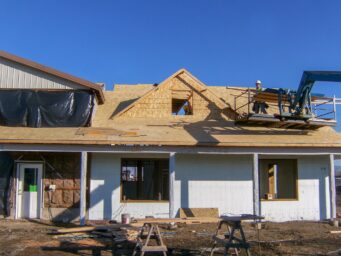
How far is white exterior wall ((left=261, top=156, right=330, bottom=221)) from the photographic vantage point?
1906 centimetres

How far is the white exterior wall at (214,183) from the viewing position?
61.3ft

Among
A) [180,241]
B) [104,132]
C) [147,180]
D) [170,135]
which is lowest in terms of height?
[180,241]

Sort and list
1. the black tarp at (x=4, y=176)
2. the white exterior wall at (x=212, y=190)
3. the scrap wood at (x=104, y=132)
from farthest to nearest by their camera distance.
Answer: the white exterior wall at (x=212, y=190) < the black tarp at (x=4, y=176) < the scrap wood at (x=104, y=132)

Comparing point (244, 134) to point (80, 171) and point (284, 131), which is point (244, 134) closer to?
point (284, 131)

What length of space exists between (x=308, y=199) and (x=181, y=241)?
8.50 meters

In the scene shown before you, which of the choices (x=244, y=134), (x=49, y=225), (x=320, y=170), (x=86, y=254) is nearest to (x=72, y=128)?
(x=49, y=225)

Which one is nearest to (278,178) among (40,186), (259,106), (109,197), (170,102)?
(259,106)

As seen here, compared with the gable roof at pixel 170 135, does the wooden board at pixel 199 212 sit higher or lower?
lower

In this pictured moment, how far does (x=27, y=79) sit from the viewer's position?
778 inches

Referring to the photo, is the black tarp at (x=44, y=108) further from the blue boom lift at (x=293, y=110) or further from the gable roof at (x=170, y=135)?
the blue boom lift at (x=293, y=110)

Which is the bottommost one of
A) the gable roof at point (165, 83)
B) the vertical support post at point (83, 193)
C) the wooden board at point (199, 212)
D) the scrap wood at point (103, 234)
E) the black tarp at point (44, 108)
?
the scrap wood at point (103, 234)

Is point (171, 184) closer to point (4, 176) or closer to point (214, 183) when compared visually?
point (214, 183)

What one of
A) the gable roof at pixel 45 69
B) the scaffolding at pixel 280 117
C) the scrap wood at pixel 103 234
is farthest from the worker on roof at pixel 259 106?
the scrap wood at pixel 103 234

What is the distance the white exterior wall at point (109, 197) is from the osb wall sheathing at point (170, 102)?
2879 millimetres
